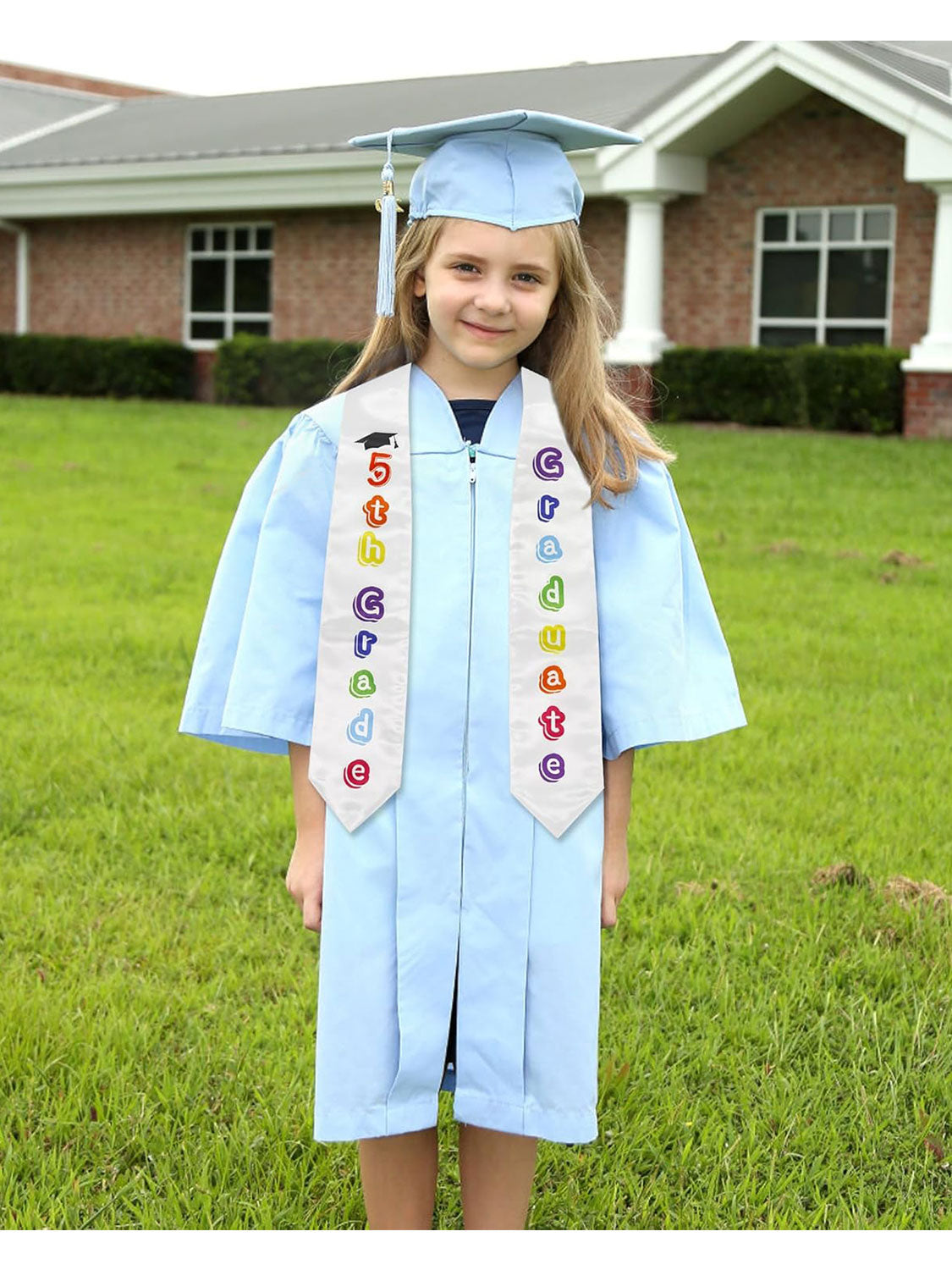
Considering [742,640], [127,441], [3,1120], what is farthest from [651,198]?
[3,1120]

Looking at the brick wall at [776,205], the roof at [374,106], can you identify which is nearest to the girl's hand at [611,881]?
the roof at [374,106]

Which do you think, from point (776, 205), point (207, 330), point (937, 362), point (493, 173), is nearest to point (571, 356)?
point (493, 173)

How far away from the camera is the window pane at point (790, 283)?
17328 millimetres

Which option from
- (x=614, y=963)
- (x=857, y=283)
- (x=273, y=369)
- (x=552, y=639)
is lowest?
(x=614, y=963)

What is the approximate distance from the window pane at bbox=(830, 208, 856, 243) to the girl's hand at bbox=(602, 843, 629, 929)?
1554 cm

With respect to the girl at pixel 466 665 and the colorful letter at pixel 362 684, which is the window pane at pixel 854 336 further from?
→ the colorful letter at pixel 362 684

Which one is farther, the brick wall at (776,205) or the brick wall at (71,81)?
the brick wall at (71,81)

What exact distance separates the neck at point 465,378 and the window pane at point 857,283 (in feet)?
50.1

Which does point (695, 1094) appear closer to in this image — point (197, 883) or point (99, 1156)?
point (99, 1156)

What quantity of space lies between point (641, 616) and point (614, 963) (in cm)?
154

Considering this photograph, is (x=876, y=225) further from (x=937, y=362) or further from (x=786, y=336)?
(x=937, y=362)

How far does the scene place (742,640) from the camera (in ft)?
22.7

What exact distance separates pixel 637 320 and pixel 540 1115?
50.5 feet

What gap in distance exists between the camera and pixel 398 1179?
250cm
